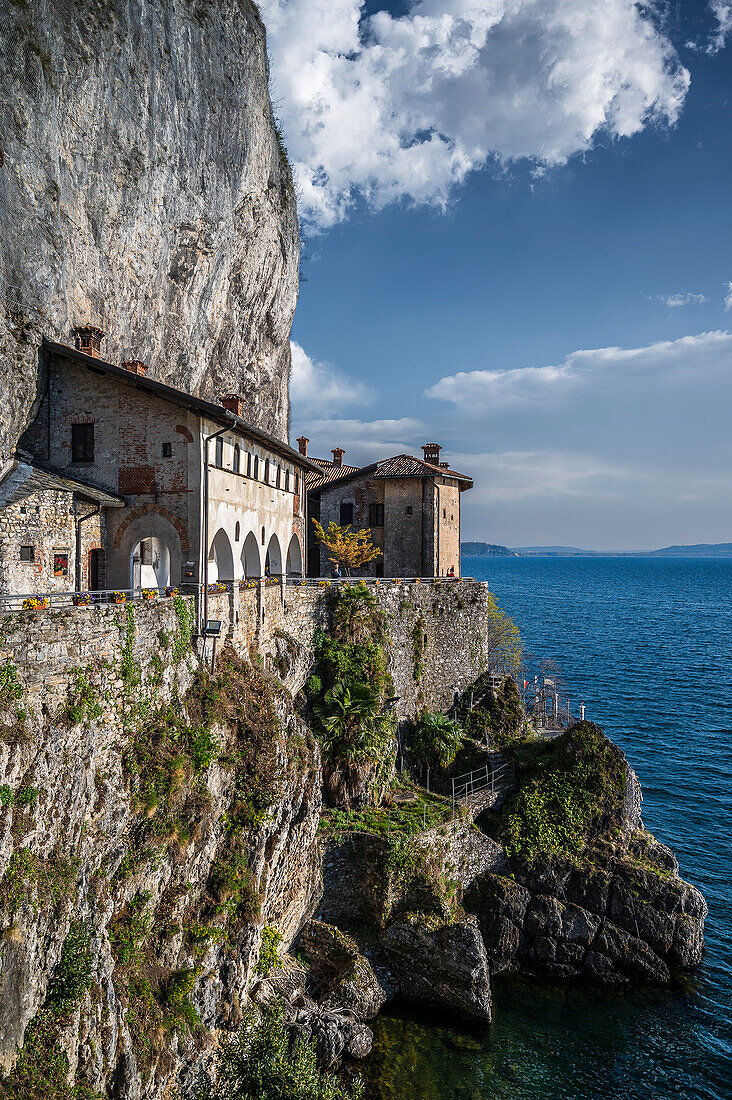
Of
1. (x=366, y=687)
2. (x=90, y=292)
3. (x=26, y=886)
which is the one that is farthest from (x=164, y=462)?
(x=26, y=886)

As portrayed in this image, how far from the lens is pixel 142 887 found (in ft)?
51.4

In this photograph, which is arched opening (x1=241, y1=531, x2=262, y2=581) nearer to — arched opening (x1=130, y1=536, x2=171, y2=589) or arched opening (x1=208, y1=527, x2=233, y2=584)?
arched opening (x1=208, y1=527, x2=233, y2=584)

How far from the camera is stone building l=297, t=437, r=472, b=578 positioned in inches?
1674

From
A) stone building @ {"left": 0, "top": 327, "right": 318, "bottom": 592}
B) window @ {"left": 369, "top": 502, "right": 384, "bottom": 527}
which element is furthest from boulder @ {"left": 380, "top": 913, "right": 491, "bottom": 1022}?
window @ {"left": 369, "top": 502, "right": 384, "bottom": 527}

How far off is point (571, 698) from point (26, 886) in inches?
1938

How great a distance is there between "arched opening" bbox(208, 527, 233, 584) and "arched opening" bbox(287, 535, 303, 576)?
12884 mm

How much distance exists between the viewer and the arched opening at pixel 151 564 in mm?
27094

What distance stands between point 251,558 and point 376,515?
43.2 ft

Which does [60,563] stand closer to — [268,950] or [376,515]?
[268,950]

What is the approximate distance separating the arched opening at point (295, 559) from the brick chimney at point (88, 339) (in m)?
18.6

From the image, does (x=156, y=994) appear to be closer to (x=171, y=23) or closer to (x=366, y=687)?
(x=366, y=687)

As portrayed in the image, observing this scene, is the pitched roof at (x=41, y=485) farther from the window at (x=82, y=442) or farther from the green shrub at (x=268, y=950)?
the green shrub at (x=268, y=950)

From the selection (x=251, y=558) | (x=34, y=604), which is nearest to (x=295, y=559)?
(x=251, y=558)

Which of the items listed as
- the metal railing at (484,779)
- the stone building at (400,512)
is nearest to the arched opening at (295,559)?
the stone building at (400,512)
